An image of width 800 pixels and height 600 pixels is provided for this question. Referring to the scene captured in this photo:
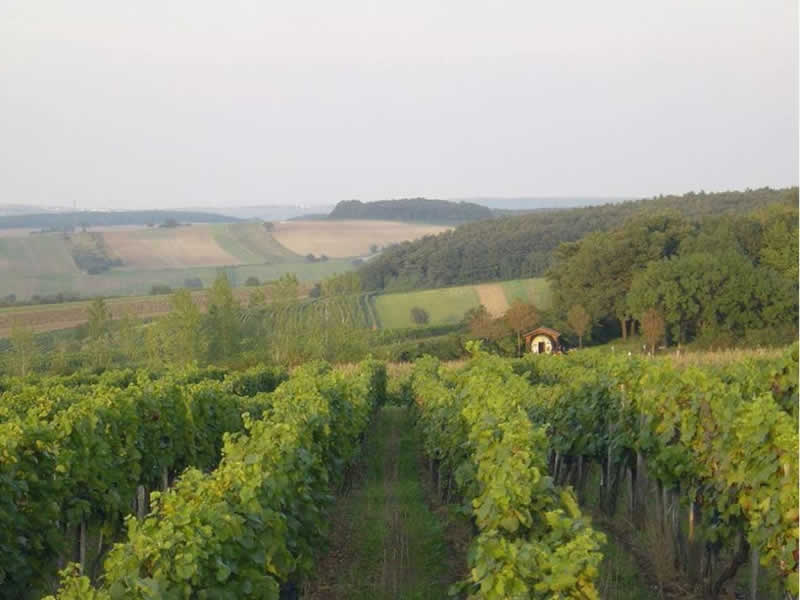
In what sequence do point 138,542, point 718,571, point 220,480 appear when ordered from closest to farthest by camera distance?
point 138,542 → point 220,480 → point 718,571

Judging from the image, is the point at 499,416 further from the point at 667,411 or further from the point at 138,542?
the point at 138,542

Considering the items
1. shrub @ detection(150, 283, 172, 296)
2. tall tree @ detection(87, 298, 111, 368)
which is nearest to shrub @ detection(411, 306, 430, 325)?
tall tree @ detection(87, 298, 111, 368)

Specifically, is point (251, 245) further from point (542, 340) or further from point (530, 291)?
point (542, 340)

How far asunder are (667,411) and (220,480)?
5.32 meters

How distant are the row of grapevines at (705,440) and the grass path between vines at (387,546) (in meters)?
2.30

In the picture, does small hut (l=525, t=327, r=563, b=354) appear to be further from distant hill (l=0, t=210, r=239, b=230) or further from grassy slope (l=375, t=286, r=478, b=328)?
distant hill (l=0, t=210, r=239, b=230)

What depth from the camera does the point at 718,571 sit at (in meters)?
9.62

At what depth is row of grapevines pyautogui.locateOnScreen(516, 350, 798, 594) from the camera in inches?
295

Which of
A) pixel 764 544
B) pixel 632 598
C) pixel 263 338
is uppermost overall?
pixel 764 544

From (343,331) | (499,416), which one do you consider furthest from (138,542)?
(343,331)

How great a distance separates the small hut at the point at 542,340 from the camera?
186 feet

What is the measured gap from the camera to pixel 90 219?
117 meters

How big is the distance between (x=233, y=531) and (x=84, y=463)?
13.0 feet

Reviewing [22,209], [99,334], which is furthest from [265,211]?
[99,334]
